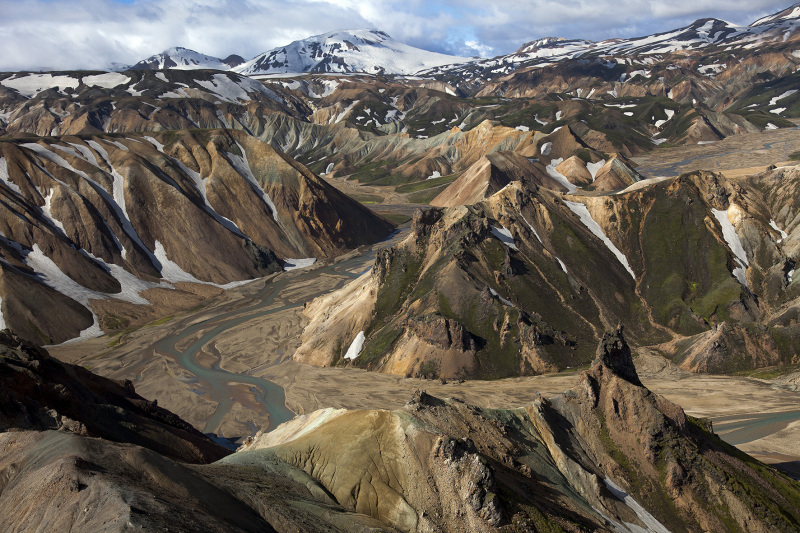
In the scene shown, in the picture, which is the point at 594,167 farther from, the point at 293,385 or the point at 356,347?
the point at 293,385

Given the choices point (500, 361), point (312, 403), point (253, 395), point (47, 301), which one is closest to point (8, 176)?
point (47, 301)

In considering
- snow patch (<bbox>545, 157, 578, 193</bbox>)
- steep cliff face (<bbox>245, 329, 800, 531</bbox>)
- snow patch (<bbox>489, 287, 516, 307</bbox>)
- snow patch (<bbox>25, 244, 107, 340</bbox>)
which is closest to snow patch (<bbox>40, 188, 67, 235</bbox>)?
snow patch (<bbox>25, 244, 107, 340</bbox>)

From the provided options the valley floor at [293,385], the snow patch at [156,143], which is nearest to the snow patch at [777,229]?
the valley floor at [293,385]

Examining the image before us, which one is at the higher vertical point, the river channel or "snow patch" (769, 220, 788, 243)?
"snow patch" (769, 220, 788, 243)

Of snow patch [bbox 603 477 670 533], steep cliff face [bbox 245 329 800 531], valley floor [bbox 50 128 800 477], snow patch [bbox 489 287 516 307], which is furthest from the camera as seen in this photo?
snow patch [bbox 489 287 516 307]

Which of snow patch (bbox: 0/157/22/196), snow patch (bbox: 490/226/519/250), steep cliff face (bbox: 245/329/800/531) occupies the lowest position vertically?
steep cliff face (bbox: 245/329/800/531)

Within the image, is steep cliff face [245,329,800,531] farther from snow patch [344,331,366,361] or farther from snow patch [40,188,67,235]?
snow patch [40,188,67,235]
